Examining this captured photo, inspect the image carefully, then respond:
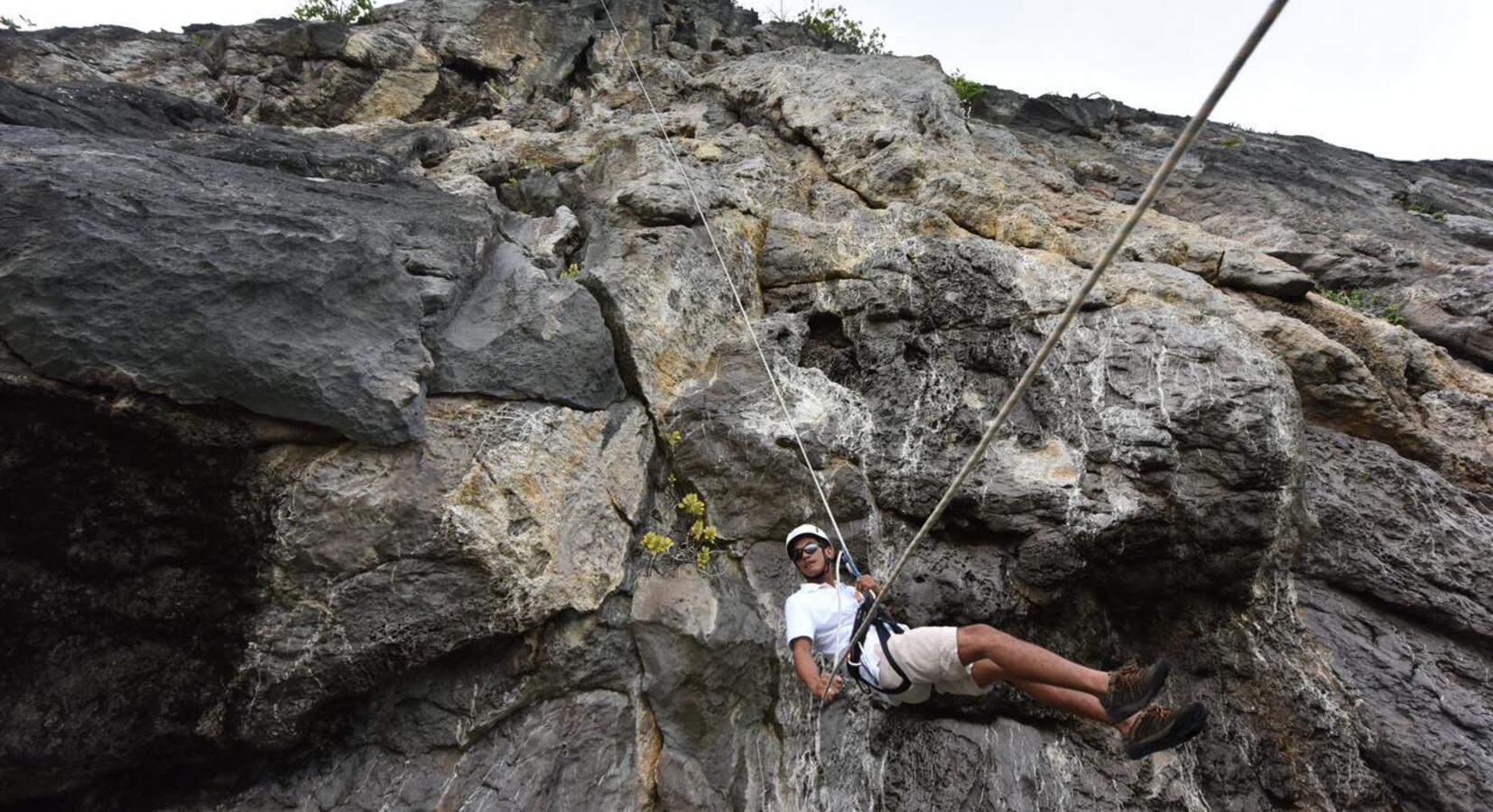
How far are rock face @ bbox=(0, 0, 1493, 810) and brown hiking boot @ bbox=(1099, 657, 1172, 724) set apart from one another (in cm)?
166

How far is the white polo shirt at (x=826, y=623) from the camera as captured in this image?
13.5 feet

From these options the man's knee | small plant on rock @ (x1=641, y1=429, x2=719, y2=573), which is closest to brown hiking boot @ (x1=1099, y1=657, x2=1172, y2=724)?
the man's knee

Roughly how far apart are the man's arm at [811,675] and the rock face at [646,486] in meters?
0.74

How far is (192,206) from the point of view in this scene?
14.9 feet

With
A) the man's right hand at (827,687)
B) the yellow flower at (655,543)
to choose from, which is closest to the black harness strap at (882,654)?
the man's right hand at (827,687)

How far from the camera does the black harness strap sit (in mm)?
3934

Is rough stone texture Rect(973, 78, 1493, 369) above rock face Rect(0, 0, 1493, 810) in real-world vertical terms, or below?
above

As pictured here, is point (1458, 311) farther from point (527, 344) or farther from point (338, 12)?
point (338, 12)

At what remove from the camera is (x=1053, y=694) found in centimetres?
363

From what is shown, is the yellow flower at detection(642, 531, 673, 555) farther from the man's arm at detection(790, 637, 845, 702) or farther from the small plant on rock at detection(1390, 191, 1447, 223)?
the small plant on rock at detection(1390, 191, 1447, 223)

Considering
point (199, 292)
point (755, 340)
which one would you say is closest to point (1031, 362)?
point (755, 340)

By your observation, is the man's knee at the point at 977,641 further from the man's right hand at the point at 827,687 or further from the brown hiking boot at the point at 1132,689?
the man's right hand at the point at 827,687

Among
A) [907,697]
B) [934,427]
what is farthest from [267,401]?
[934,427]

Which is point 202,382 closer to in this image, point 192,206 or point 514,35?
point 192,206
